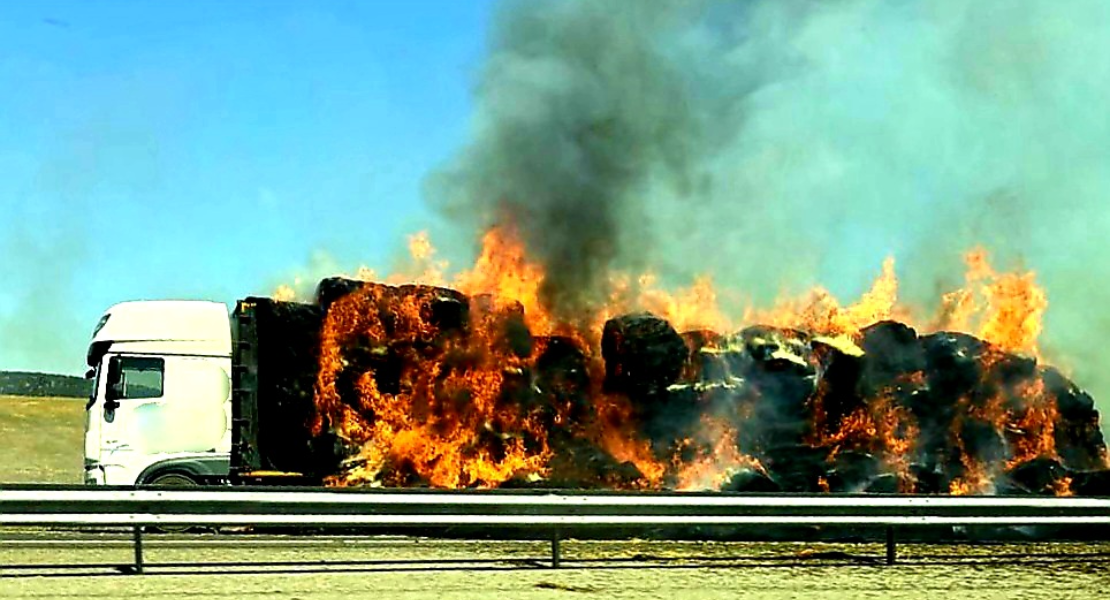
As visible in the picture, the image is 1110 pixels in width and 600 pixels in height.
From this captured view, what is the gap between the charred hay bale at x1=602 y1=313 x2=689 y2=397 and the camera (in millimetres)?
21906

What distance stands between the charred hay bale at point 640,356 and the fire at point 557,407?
0.15 meters

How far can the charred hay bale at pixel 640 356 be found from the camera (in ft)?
71.9

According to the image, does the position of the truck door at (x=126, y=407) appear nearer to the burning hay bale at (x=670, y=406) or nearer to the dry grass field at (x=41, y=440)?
the burning hay bale at (x=670, y=406)

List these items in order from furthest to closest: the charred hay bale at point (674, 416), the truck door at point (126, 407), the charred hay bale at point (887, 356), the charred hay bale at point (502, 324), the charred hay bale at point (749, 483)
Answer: the charred hay bale at point (887, 356), the charred hay bale at point (674, 416), the charred hay bale at point (502, 324), the charred hay bale at point (749, 483), the truck door at point (126, 407)

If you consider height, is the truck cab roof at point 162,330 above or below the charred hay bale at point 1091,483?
above

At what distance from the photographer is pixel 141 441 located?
1988 cm

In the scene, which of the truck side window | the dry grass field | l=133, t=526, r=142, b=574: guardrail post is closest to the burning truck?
the truck side window

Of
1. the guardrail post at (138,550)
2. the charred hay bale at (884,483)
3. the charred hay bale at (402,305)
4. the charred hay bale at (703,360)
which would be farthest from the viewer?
the charred hay bale at (703,360)

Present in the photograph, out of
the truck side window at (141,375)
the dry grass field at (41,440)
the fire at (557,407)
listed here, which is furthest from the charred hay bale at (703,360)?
the dry grass field at (41,440)

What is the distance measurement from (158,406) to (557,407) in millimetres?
5991

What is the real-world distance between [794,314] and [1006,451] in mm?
5563

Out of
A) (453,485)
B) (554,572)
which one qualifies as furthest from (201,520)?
(453,485)

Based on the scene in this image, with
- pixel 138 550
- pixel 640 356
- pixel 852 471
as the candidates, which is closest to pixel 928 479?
pixel 852 471

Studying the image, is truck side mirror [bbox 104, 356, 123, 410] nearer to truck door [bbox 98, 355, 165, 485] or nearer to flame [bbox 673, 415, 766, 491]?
truck door [bbox 98, 355, 165, 485]
